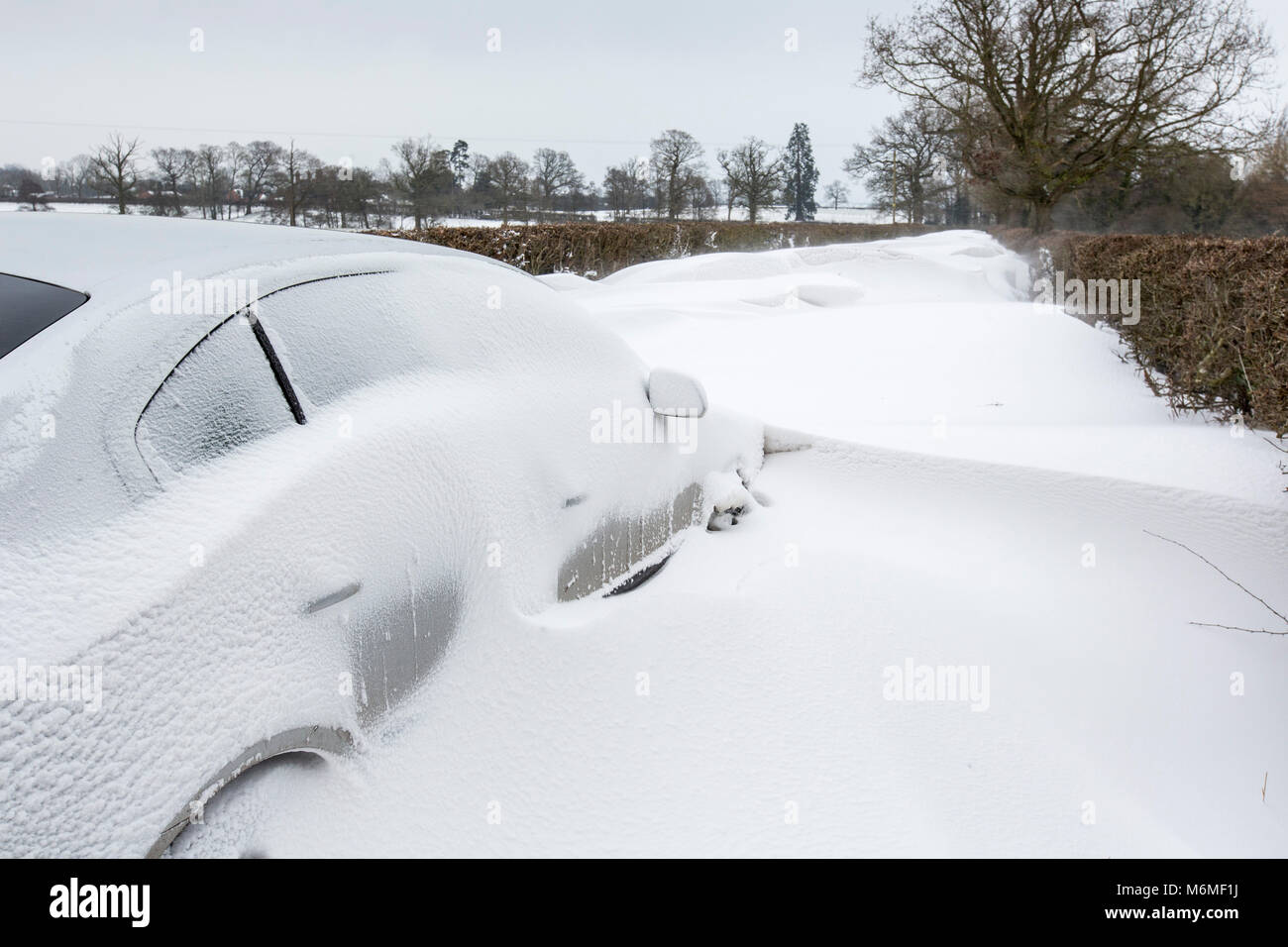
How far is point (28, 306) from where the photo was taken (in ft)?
5.37

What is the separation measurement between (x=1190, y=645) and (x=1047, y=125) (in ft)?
80.0

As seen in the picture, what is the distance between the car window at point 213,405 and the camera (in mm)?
1539

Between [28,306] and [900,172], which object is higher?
[900,172]

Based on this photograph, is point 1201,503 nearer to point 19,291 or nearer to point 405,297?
point 405,297

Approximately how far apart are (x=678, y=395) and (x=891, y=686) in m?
1.20

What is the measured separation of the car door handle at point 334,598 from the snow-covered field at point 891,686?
316 mm

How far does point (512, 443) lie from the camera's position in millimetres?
2254

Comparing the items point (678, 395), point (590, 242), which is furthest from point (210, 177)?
point (678, 395)

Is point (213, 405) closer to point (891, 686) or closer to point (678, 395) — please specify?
point (678, 395)

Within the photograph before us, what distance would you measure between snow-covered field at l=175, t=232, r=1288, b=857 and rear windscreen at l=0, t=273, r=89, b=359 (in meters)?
0.95

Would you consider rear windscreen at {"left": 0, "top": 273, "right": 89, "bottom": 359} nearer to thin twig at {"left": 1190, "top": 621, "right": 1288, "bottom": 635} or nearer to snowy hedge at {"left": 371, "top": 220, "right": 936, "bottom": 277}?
thin twig at {"left": 1190, "top": 621, "right": 1288, "bottom": 635}

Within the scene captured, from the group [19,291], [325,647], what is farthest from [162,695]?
[19,291]
